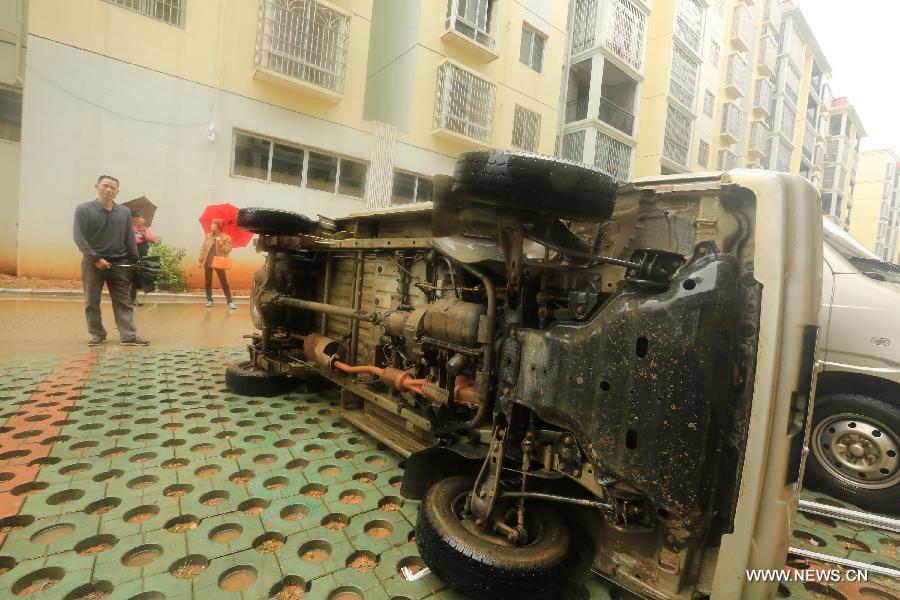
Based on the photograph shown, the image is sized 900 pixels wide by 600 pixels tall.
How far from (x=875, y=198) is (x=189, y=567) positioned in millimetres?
49929

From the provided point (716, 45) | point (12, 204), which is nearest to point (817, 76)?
point (716, 45)

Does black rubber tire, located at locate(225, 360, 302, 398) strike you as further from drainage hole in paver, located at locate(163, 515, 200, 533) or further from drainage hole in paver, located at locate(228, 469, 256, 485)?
drainage hole in paver, located at locate(163, 515, 200, 533)

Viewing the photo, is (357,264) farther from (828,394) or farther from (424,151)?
(424,151)

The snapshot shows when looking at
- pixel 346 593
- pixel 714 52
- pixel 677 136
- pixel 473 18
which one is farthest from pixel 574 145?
pixel 346 593

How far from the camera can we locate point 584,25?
1476cm

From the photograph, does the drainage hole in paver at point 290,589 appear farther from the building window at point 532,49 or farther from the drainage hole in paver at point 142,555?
the building window at point 532,49

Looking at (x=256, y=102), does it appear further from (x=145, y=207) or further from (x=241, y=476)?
(x=241, y=476)

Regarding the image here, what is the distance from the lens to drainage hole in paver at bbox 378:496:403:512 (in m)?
1.91

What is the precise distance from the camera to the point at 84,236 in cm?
441

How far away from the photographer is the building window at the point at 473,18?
1092 cm

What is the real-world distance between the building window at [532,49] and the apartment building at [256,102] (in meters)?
0.08

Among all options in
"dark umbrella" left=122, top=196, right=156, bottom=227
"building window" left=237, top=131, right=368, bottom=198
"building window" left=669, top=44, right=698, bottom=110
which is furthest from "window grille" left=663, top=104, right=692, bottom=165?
"dark umbrella" left=122, top=196, right=156, bottom=227

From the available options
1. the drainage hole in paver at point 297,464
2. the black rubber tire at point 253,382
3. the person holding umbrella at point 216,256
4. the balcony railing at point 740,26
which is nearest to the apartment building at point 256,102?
the person holding umbrella at point 216,256

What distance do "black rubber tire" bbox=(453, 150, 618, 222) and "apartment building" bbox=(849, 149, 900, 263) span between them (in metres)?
46.1
